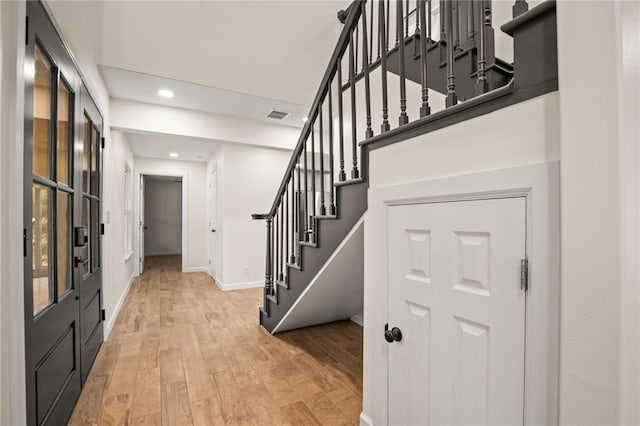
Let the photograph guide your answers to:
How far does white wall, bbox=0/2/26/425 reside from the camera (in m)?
1.07

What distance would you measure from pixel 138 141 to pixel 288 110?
2787 mm

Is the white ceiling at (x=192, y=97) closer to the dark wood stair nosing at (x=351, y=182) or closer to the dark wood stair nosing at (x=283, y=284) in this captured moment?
the dark wood stair nosing at (x=283, y=284)

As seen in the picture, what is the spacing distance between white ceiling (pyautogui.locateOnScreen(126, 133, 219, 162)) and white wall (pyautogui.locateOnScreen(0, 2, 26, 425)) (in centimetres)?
370

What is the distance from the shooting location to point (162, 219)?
9547mm

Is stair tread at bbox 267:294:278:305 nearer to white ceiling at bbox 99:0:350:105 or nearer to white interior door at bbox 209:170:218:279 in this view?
white ceiling at bbox 99:0:350:105

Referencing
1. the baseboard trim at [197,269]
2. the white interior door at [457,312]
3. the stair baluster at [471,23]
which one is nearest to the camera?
the white interior door at [457,312]

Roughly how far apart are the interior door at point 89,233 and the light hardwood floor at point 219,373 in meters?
0.27

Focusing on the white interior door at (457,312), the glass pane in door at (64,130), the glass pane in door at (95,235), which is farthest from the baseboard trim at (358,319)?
the glass pane in door at (64,130)

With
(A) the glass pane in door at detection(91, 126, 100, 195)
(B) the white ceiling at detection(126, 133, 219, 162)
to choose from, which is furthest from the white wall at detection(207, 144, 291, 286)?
(A) the glass pane in door at detection(91, 126, 100, 195)

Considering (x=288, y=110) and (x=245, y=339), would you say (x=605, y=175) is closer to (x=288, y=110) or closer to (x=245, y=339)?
(x=245, y=339)

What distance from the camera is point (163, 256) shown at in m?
9.34

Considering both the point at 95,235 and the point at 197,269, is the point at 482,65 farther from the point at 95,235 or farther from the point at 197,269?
the point at 197,269

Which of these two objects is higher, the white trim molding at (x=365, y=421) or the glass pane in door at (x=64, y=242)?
the glass pane in door at (x=64, y=242)

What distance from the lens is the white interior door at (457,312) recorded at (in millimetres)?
1031
